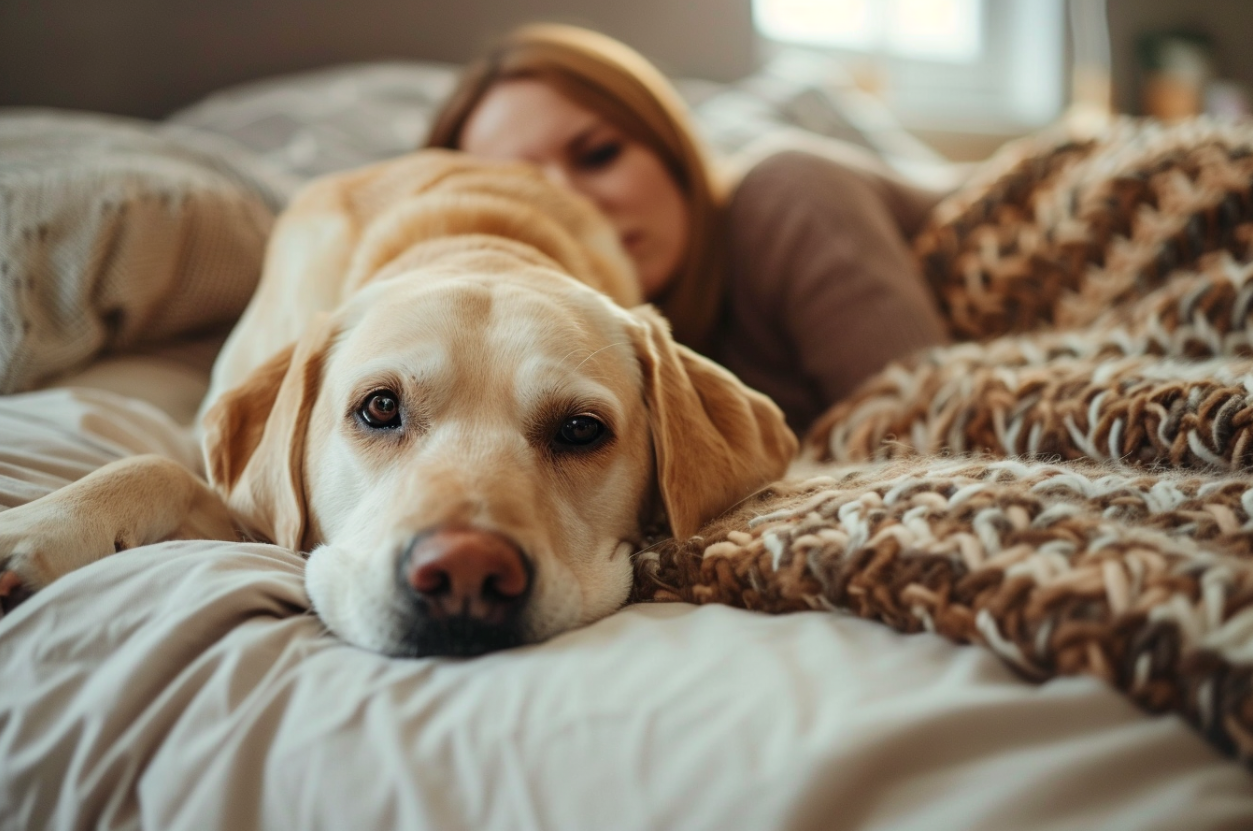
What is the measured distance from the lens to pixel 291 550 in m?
1.38

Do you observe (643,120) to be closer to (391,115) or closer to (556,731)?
(391,115)

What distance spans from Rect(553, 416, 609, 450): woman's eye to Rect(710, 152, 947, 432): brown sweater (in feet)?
3.60

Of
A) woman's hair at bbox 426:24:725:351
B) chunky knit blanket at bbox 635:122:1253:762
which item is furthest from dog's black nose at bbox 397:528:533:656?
woman's hair at bbox 426:24:725:351

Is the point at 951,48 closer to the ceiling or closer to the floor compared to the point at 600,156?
closer to the ceiling

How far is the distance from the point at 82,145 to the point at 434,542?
1.93 meters

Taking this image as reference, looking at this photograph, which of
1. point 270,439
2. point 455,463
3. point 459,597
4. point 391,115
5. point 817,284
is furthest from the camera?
point 391,115

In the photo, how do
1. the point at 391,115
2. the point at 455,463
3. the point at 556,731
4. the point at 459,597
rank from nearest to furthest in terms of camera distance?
the point at 556,731
the point at 459,597
the point at 455,463
the point at 391,115

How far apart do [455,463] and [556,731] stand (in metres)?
0.49

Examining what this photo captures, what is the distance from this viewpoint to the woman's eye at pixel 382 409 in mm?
1322

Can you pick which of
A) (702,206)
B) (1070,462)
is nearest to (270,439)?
(1070,462)

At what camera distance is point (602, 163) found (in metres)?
2.71

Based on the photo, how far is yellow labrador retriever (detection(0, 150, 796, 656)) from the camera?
1039 mm

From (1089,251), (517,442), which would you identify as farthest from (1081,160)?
(517,442)

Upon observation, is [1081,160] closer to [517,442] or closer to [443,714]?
[517,442]
